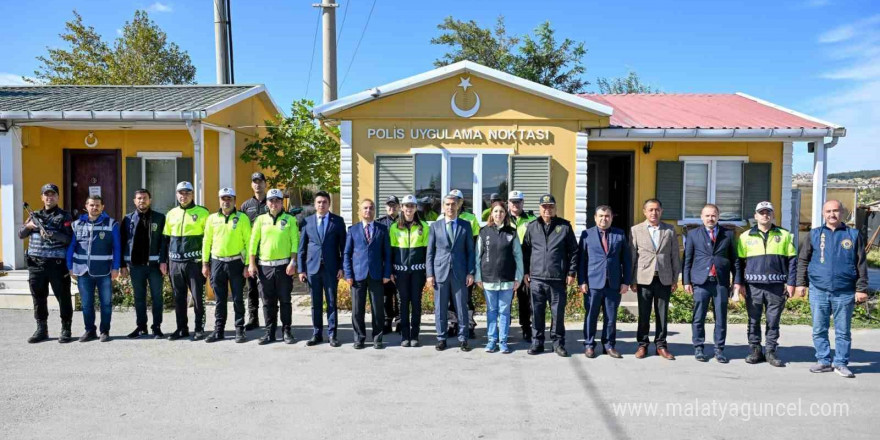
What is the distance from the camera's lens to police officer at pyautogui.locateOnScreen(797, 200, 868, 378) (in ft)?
19.5

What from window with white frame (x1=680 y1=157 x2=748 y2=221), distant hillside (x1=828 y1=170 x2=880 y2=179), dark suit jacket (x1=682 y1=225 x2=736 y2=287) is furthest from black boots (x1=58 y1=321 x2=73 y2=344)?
distant hillside (x1=828 y1=170 x2=880 y2=179)

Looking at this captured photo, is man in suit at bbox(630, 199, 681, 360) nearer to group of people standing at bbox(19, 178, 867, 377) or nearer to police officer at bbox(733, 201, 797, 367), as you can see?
group of people standing at bbox(19, 178, 867, 377)

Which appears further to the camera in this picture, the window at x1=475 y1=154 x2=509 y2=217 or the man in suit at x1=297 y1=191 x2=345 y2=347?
the window at x1=475 y1=154 x2=509 y2=217

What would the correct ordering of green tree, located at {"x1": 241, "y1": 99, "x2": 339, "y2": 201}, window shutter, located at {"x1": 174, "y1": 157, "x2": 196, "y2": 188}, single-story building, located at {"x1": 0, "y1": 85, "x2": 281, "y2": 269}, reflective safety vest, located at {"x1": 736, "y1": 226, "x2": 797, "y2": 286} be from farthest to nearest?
green tree, located at {"x1": 241, "y1": 99, "x2": 339, "y2": 201} < window shutter, located at {"x1": 174, "y1": 157, "x2": 196, "y2": 188} < single-story building, located at {"x1": 0, "y1": 85, "x2": 281, "y2": 269} < reflective safety vest, located at {"x1": 736, "y1": 226, "x2": 797, "y2": 286}

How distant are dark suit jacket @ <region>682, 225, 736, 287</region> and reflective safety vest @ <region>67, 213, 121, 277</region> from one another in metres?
7.01

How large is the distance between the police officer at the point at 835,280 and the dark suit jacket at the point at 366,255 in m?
4.60

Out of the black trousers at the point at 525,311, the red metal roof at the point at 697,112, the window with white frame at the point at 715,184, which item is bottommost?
the black trousers at the point at 525,311

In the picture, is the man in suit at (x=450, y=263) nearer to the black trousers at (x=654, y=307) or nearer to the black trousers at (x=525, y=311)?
the black trousers at (x=525, y=311)

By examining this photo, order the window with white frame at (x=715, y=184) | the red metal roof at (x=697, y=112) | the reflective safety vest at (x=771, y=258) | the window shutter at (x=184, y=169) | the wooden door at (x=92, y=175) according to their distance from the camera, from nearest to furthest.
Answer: the reflective safety vest at (x=771, y=258) < the red metal roof at (x=697, y=112) < the window with white frame at (x=715, y=184) < the window shutter at (x=184, y=169) < the wooden door at (x=92, y=175)

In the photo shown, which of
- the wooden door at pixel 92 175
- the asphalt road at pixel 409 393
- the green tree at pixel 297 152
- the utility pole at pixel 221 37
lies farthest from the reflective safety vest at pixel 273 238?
the utility pole at pixel 221 37

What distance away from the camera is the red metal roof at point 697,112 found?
35.3 feet

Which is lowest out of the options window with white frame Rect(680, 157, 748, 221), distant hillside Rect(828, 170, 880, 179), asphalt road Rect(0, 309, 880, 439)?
asphalt road Rect(0, 309, 880, 439)

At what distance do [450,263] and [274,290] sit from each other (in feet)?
7.31

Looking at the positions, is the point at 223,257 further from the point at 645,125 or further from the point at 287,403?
the point at 645,125
